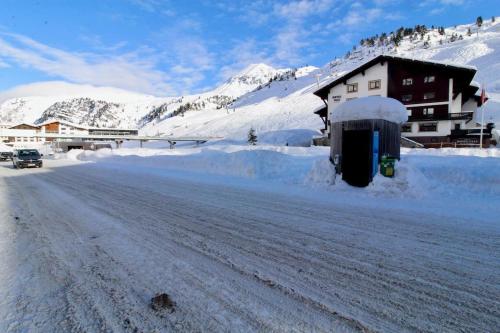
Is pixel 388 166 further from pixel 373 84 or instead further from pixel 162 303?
pixel 373 84

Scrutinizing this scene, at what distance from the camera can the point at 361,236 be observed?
4.78m

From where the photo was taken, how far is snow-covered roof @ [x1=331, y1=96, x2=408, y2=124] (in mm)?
10211

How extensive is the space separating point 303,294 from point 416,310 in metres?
1.03

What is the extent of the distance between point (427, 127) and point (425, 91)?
4.56 meters

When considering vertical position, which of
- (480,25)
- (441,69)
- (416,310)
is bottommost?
(416,310)

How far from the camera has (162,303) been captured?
8.99 ft

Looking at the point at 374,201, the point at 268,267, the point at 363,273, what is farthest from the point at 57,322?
the point at 374,201

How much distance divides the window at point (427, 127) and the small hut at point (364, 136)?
3057 cm

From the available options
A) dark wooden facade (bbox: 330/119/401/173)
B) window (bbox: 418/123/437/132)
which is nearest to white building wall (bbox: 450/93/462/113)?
window (bbox: 418/123/437/132)

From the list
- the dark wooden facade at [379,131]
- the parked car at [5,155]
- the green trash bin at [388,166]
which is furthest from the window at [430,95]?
the parked car at [5,155]

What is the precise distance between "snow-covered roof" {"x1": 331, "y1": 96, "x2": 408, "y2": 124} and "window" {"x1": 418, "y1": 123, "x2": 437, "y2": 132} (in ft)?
100

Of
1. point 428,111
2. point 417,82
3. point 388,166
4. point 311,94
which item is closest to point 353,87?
point 417,82

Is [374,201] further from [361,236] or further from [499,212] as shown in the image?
[361,236]

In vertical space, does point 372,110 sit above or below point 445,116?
below
